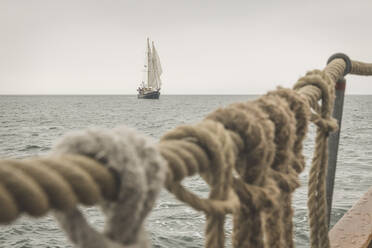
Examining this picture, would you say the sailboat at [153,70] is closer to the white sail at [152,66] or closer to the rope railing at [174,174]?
the white sail at [152,66]

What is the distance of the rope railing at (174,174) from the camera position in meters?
0.48

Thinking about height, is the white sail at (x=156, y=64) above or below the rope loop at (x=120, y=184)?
above

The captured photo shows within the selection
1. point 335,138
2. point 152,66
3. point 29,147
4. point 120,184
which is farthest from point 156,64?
point 120,184

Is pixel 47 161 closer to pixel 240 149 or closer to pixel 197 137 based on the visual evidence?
pixel 197 137

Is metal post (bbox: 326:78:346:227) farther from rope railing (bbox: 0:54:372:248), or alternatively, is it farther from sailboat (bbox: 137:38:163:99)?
sailboat (bbox: 137:38:163:99)

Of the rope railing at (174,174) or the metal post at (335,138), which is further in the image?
the metal post at (335,138)

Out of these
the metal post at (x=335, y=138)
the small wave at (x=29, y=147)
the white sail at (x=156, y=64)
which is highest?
the white sail at (x=156, y=64)

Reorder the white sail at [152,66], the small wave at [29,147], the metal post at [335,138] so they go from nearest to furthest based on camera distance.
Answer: the metal post at [335,138] < the small wave at [29,147] < the white sail at [152,66]

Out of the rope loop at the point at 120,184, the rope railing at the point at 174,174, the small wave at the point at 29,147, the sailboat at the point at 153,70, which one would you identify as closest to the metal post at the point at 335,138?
the rope railing at the point at 174,174

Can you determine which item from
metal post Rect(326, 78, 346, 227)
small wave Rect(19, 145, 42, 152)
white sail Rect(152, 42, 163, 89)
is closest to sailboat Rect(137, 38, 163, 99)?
white sail Rect(152, 42, 163, 89)

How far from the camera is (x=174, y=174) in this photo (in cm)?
65

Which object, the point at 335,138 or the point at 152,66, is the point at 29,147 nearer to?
the point at 335,138

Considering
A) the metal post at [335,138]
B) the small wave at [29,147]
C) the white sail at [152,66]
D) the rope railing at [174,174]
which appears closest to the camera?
the rope railing at [174,174]

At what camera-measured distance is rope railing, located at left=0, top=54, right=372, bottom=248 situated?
48 cm
